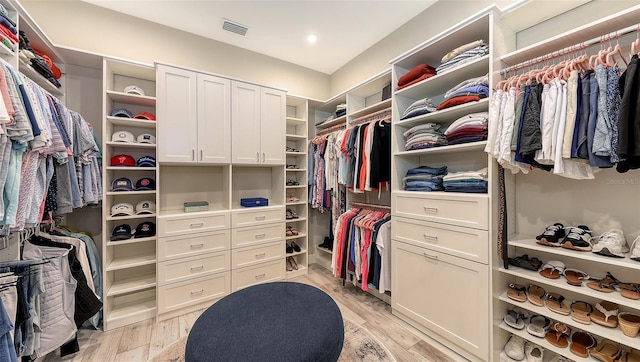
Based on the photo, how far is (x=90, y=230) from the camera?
239 cm

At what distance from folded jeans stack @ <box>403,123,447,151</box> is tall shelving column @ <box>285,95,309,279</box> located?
154 cm

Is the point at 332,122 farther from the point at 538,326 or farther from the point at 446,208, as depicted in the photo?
the point at 538,326

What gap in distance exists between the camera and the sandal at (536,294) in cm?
151

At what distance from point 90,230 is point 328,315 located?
2.55m

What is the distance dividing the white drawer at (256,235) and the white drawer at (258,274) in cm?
27

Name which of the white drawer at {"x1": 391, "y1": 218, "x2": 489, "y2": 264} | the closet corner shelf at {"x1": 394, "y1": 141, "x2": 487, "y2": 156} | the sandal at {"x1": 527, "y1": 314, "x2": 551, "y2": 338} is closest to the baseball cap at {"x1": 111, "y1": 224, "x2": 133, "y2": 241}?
the white drawer at {"x1": 391, "y1": 218, "x2": 489, "y2": 264}

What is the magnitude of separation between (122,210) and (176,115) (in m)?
0.99

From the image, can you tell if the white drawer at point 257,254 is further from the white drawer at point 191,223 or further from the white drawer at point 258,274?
the white drawer at point 191,223

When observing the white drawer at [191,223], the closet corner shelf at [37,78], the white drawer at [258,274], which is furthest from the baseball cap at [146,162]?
the white drawer at [258,274]

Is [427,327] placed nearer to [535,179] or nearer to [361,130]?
[535,179]

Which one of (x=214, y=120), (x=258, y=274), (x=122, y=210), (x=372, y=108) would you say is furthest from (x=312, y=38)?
(x=258, y=274)

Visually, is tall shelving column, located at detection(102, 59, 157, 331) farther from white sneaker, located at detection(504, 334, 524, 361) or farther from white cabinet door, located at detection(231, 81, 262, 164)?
white sneaker, located at detection(504, 334, 524, 361)

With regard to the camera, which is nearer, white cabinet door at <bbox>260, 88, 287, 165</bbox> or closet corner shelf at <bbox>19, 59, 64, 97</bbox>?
closet corner shelf at <bbox>19, 59, 64, 97</bbox>

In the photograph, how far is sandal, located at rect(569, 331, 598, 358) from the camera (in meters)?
1.33
